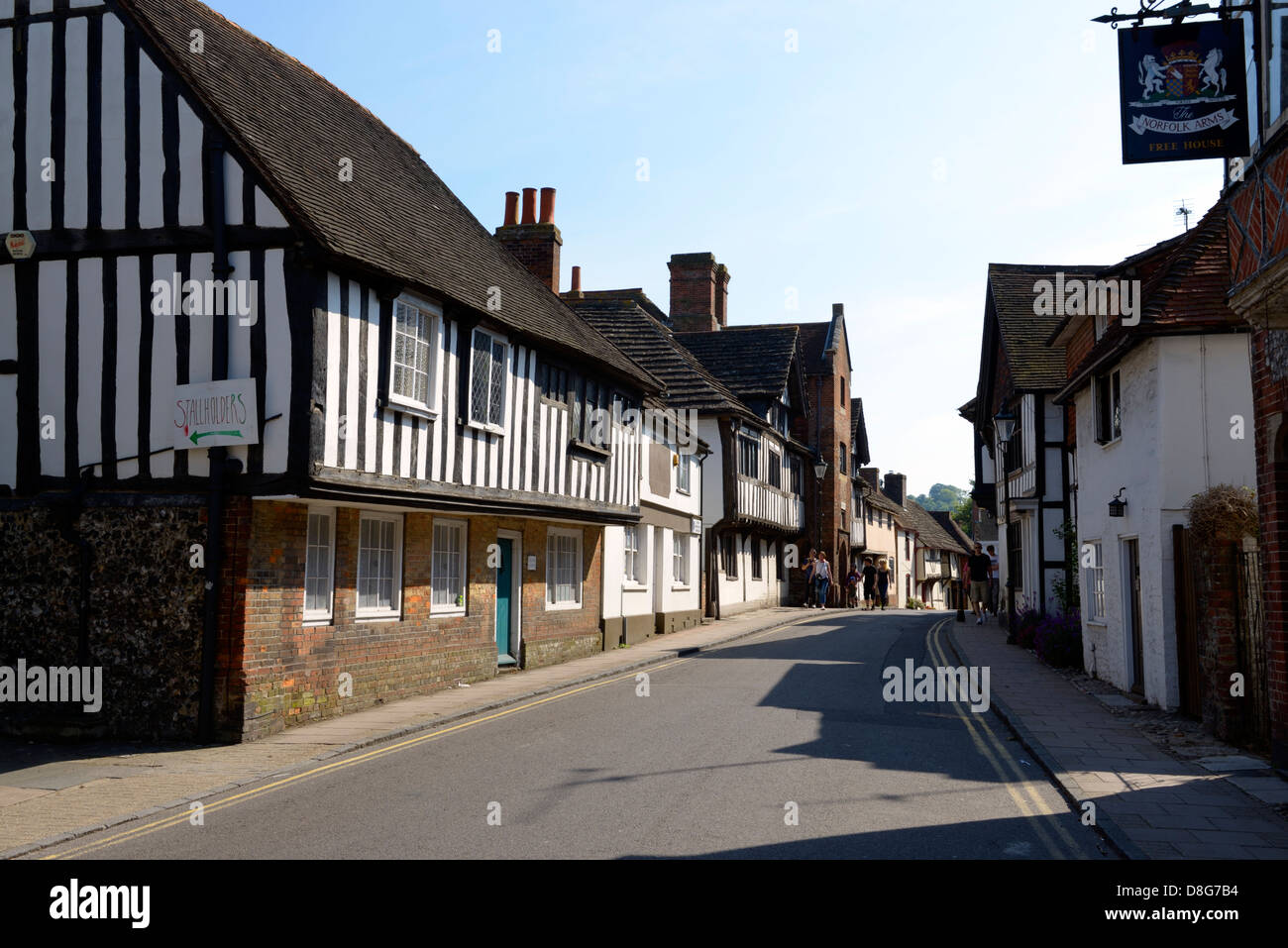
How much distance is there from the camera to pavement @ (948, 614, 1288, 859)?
713cm

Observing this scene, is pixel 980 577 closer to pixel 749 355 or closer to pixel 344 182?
pixel 749 355

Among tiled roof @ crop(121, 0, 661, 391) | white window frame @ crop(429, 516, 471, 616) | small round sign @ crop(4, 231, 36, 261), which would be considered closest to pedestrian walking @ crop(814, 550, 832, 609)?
tiled roof @ crop(121, 0, 661, 391)

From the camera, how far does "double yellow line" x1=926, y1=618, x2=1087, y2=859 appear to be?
720 cm

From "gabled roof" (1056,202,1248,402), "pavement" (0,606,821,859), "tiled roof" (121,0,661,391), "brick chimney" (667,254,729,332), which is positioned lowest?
"pavement" (0,606,821,859)

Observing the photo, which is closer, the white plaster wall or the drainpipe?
the drainpipe

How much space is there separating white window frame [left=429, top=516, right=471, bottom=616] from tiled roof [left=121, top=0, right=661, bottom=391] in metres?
3.16

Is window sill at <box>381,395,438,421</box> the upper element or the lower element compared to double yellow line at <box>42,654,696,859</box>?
upper

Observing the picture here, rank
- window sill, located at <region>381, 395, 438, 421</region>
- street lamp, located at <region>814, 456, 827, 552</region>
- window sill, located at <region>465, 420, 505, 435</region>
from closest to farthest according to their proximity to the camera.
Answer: window sill, located at <region>381, 395, 438, 421</region> < window sill, located at <region>465, 420, 505, 435</region> < street lamp, located at <region>814, 456, 827, 552</region>

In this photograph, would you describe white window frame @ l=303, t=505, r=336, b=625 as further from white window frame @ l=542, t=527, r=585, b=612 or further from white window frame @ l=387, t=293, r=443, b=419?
white window frame @ l=542, t=527, r=585, b=612

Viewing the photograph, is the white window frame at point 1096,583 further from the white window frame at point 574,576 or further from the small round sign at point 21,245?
the small round sign at point 21,245

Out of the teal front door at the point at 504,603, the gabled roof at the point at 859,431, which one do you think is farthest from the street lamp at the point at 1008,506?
the gabled roof at the point at 859,431

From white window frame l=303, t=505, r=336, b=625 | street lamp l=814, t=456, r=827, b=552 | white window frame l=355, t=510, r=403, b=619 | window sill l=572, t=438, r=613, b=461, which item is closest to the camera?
white window frame l=303, t=505, r=336, b=625
